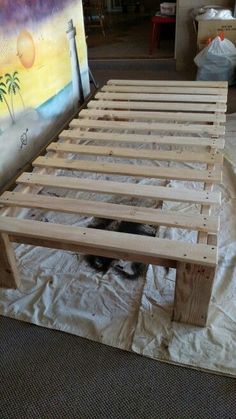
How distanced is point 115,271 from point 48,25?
1.70m

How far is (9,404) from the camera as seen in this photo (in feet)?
3.67

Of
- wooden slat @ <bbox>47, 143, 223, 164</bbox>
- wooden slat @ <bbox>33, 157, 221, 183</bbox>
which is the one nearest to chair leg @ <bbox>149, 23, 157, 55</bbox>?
wooden slat @ <bbox>47, 143, 223, 164</bbox>

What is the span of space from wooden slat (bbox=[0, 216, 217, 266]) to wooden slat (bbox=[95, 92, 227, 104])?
4.78 ft

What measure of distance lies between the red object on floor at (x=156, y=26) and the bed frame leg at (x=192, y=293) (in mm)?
3969

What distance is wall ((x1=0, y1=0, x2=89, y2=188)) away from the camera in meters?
1.83

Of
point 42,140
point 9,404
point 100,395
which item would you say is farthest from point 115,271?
point 42,140

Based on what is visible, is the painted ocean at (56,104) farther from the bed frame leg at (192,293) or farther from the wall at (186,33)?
the wall at (186,33)

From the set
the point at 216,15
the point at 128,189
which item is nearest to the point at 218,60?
the point at 216,15

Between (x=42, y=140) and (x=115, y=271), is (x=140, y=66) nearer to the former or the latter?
(x=42, y=140)

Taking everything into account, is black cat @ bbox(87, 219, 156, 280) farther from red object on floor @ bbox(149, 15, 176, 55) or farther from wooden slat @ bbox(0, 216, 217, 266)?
red object on floor @ bbox(149, 15, 176, 55)

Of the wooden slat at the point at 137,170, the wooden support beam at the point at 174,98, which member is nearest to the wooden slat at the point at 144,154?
the wooden slat at the point at 137,170

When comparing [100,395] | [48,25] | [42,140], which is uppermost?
[48,25]

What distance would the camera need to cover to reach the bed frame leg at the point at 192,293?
3.79 ft

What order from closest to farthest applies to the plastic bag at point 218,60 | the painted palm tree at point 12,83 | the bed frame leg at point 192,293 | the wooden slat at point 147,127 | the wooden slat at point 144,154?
the bed frame leg at point 192,293 < the wooden slat at point 144,154 < the painted palm tree at point 12,83 < the wooden slat at point 147,127 < the plastic bag at point 218,60
